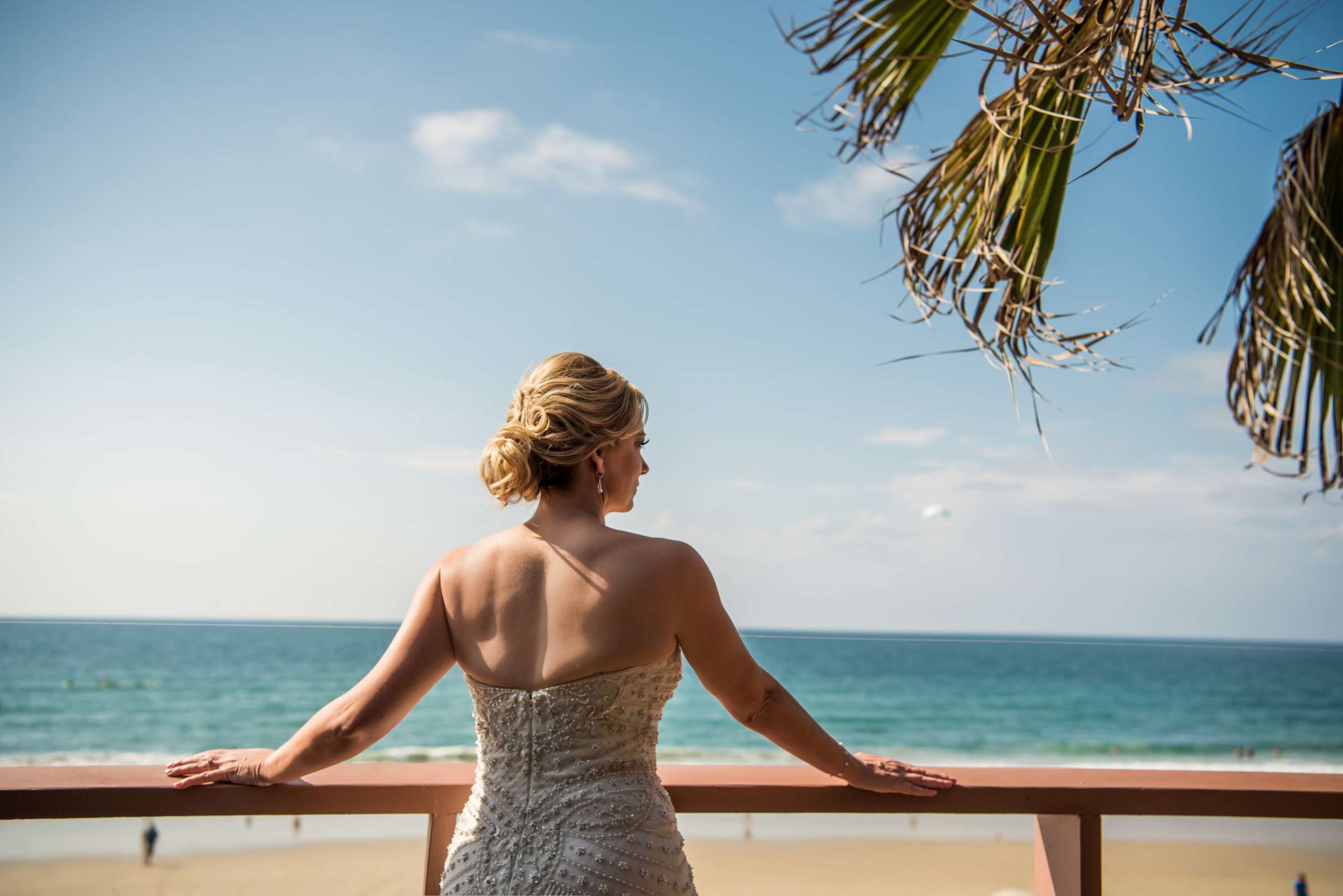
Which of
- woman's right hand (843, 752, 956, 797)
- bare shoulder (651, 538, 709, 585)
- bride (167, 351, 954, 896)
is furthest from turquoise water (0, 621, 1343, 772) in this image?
bare shoulder (651, 538, 709, 585)

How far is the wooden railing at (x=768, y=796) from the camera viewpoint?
1.62 metres

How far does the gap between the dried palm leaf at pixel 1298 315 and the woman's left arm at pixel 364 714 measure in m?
1.78

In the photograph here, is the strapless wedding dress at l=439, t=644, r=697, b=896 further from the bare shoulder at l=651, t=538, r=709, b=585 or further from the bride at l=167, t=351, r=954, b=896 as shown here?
the bare shoulder at l=651, t=538, r=709, b=585

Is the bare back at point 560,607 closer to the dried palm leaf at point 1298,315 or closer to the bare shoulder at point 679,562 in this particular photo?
the bare shoulder at point 679,562

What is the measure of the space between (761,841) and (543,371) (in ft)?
17.9

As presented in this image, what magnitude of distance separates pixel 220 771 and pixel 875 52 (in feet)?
6.59

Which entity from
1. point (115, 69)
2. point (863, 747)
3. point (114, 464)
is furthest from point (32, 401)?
point (863, 747)

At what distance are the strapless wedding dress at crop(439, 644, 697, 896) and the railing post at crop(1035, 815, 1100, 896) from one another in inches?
33.3

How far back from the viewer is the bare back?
64.3 inches

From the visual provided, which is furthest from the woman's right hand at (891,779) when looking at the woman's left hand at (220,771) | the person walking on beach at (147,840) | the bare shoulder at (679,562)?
the person walking on beach at (147,840)

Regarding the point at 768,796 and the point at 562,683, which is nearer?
the point at 562,683

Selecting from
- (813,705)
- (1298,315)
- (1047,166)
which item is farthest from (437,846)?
(813,705)

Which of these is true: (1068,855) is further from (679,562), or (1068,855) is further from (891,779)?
(679,562)

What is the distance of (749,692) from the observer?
1713 millimetres
